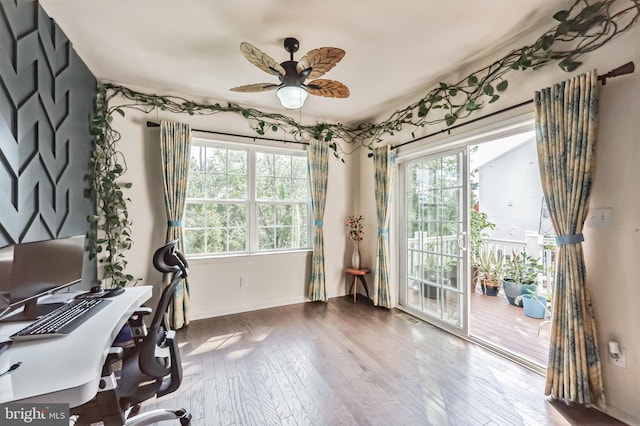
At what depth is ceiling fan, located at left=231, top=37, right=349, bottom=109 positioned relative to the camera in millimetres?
1812

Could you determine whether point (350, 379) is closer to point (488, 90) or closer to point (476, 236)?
point (488, 90)

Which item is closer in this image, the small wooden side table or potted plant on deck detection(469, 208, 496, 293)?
the small wooden side table

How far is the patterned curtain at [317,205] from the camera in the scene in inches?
150

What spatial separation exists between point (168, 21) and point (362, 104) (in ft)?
7.33

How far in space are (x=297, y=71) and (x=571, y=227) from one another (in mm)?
2225

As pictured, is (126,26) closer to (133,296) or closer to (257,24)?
(257,24)

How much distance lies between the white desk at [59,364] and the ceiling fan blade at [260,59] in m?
1.77

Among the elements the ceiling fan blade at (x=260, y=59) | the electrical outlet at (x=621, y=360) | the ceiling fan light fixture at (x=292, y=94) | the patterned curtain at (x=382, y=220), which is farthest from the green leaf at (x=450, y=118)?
the electrical outlet at (x=621, y=360)

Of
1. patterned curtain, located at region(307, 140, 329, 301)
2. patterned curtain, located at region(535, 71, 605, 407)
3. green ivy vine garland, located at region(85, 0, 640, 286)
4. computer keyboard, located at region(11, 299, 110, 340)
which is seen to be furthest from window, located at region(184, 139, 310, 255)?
patterned curtain, located at region(535, 71, 605, 407)

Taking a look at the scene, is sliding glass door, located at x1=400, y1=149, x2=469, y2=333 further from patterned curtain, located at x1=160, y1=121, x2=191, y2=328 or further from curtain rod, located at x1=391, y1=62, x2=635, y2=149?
patterned curtain, located at x1=160, y1=121, x2=191, y2=328

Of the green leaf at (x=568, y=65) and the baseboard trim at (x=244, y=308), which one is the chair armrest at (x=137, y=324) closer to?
the baseboard trim at (x=244, y=308)

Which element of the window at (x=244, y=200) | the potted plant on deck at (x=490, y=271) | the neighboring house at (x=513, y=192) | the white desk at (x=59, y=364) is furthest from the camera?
the neighboring house at (x=513, y=192)

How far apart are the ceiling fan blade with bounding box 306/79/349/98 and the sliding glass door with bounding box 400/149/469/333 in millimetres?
1449

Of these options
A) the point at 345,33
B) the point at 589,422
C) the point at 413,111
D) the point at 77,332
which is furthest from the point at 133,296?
the point at 413,111
